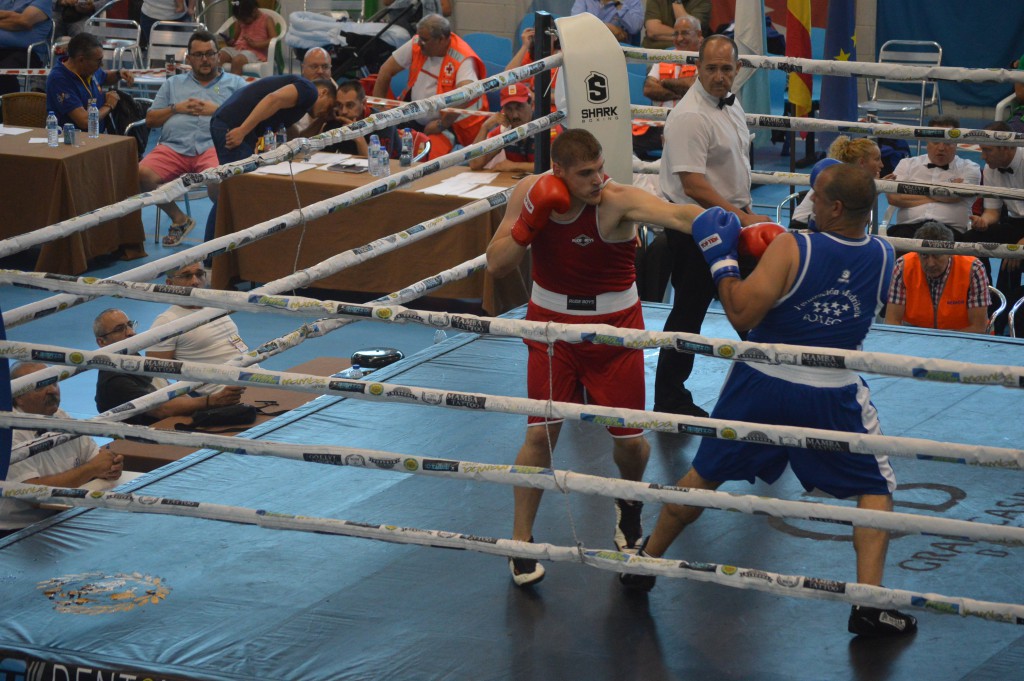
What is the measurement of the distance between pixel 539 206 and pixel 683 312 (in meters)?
1.35

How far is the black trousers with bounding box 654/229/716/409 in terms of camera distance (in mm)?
4219

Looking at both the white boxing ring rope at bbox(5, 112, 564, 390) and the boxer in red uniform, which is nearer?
the boxer in red uniform

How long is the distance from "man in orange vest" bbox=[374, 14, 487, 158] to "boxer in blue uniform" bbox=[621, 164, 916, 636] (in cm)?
538

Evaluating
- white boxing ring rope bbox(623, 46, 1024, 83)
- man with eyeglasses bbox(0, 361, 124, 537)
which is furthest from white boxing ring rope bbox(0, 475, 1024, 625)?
white boxing ring rope bbox(623, 46, 1024, 83)

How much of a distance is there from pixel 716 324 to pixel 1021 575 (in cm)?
215

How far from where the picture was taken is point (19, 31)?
11156 millimetres

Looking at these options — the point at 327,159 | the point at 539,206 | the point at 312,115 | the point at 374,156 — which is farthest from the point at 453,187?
the point at 539,206

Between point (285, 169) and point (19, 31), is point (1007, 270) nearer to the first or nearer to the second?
point (285, 169)

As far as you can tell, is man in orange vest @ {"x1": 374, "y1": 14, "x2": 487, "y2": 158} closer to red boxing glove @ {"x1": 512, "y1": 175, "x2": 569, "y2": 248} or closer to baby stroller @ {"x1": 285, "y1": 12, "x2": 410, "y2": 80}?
baby stroller @ {"x1": 285, "y1": 12, "x2": 410, "y2": 80}

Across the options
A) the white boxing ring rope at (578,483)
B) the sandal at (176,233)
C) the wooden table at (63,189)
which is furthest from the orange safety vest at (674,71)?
the white boxing ring rope at (578,483)


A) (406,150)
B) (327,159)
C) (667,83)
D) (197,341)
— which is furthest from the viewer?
(667,83)

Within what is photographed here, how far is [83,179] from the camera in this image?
768 centimetres

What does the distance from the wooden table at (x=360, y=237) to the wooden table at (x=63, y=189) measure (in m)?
0.98

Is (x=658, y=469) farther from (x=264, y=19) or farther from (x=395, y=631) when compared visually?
(x=264, y=19)
